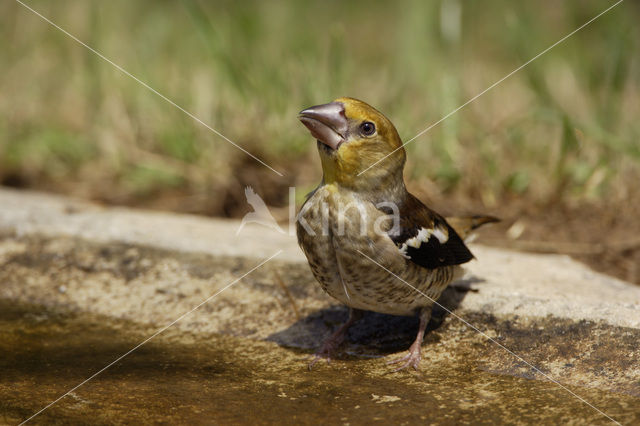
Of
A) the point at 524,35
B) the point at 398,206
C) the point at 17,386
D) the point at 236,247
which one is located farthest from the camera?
the point at 524,35

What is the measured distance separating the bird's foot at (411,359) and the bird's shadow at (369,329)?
168mm

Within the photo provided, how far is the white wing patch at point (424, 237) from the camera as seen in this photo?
2.85 m

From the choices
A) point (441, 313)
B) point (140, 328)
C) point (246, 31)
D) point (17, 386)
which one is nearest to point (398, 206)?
point (441, 313)

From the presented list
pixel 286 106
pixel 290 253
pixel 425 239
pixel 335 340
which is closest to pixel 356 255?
pixel 425 239

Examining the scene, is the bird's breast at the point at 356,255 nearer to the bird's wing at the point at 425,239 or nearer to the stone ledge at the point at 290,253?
the bird's wing at the point at 425,239

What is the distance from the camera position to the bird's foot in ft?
9.10

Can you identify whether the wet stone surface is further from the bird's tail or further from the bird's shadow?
the bird's tail

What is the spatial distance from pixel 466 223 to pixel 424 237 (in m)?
0.78

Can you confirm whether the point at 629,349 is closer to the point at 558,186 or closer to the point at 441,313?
the point at 441,313

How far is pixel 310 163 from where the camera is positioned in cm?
516

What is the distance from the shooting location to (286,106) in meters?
5.31

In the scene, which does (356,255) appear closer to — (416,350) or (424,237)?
(424,237)

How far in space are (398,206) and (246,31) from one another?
305cm

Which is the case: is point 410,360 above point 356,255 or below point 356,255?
below
